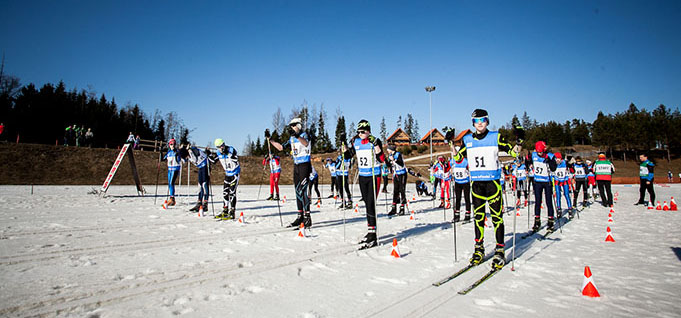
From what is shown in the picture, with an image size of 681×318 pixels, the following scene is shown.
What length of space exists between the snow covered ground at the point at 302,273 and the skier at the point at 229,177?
1.50 metres

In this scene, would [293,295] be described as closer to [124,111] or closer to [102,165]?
[102,165]

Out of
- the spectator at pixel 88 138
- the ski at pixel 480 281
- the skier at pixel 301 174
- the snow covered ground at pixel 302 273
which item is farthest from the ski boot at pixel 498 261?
the spectator at pixel 88 138

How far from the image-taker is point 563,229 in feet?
30.1

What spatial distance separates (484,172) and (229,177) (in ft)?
24.3

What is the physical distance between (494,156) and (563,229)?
18.6 ft

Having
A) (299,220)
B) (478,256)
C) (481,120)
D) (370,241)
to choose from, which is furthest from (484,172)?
(299,220)

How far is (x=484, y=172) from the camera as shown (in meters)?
5.56

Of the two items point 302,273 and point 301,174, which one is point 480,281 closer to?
point 302,273

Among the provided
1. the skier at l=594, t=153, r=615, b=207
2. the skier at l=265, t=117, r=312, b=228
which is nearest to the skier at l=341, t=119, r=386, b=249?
the skier at l=265, t=117, r=312, b=228

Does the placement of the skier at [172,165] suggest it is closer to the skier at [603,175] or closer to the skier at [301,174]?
the skier at [301,174]

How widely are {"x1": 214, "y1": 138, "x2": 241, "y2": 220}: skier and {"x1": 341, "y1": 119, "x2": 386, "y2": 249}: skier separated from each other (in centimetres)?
422

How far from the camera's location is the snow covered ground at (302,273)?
338cm

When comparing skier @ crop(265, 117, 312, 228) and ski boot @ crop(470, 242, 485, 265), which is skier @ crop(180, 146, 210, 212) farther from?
ski boot @ crop(470, 242, 485, 265)

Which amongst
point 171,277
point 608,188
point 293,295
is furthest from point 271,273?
point 608,188
